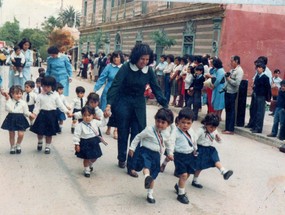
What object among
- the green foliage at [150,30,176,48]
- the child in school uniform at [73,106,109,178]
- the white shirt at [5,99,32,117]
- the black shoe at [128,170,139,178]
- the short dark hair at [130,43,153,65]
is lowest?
the black shoe at [128,170,139,178]

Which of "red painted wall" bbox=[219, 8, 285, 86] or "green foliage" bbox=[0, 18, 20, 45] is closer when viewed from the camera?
"red painted wall" bbox=[219, 8, 285, 86]

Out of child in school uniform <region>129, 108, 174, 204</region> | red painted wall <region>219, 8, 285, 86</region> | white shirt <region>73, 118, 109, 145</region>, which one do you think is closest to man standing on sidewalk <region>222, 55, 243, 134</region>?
white shirt <region>73, 118, 109, 145</region>

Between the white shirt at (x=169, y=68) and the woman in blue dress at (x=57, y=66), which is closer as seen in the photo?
the woman in blue dress at (x=57, y=66)

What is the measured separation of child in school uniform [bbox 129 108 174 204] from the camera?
195 inches

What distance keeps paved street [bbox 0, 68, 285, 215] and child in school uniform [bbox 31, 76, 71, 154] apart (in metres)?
0.34

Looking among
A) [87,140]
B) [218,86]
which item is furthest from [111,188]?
[218,86]

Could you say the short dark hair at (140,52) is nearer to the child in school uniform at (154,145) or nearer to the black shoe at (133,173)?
the child in school uniform at (154,145)

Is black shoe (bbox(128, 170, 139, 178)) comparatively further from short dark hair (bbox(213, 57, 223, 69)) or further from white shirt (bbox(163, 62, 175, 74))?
white shirt (bbox(163, 62, 175, 74))

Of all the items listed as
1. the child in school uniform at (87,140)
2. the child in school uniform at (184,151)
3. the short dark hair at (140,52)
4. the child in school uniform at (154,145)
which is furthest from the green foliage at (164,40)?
the child in school uniform at (154,145)

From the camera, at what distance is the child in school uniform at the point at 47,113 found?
261 inches

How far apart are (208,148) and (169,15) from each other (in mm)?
17278

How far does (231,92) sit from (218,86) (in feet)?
2.03

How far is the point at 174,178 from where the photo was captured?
233 inches

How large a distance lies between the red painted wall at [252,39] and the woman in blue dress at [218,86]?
663 cm
